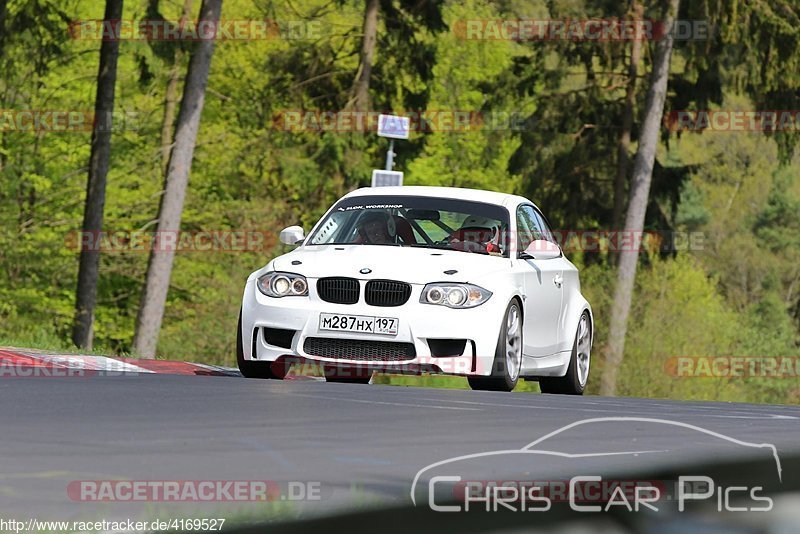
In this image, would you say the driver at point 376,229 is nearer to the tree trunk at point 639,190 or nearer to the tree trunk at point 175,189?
the tree trunk at point 175,189

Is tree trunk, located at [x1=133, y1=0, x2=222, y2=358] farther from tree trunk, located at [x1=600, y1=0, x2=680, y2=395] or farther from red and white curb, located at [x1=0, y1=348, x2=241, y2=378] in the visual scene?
red and white curb, located at [x1=0, y1=348, x2=241, y2=378]

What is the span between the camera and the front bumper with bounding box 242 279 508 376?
1134 cm

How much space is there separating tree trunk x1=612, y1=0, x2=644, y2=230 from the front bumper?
27.1 meters

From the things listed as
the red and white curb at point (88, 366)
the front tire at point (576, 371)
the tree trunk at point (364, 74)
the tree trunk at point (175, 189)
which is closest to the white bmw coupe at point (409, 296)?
the front tire at point (576, 371)

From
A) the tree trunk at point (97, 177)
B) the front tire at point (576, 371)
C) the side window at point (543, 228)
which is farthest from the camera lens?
the tree trunk at point (97, 177)

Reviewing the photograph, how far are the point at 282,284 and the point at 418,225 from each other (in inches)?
64.3

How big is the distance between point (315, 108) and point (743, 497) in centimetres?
4040

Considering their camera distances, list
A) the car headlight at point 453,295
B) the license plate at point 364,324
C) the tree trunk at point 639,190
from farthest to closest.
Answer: the tree trunk at point 639,190 < the car headlight at point 453,295 < the license plate at point 364,324

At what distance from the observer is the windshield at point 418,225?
12.6 m

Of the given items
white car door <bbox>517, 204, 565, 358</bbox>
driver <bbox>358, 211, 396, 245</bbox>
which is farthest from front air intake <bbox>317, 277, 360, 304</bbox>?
white car door <bbox>517, 204, 565, 358</bbox>

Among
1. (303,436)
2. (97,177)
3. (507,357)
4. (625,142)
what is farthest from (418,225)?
(625,142)

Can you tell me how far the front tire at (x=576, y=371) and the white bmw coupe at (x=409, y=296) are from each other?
59 cm

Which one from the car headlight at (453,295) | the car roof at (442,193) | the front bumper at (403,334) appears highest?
the car roof at (442,193)

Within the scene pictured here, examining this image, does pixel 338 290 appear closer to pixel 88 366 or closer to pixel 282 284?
pixel 282 284
